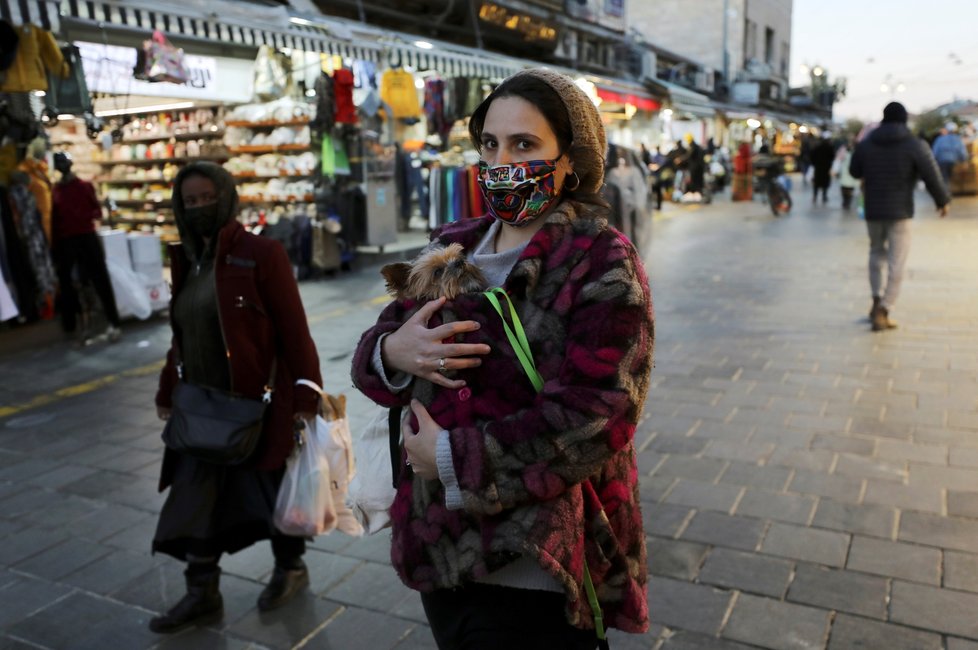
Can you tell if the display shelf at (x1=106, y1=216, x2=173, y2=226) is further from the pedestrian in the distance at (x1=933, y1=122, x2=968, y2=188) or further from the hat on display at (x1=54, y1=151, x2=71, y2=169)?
the pedestrian in the distance at (x1=933, y1=122, x2=968, y2=188)

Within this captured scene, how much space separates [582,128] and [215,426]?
6.43 ft

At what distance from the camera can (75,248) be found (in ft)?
27.8

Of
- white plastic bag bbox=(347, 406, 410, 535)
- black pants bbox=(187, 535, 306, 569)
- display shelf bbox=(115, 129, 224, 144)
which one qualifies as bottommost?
black pants bbox=(187, 535, 306, 569)

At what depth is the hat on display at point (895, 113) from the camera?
25.5 feet

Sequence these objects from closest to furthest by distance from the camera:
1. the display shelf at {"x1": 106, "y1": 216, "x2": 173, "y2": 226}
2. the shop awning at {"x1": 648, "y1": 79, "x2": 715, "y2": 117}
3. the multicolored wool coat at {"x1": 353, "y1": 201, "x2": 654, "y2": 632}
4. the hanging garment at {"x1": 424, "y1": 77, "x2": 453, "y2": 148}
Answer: the multicolored wool coat at {"x1": 353, "y1": 201, "x2": 654, "y2": 632}, the display shelf at {"x1": 106, "y1": 216, "x2": 173, "y2": 226}, the hanging garment at {"x1": 424, "y1": 77, "x2": 453, "y2": 148}, the shop awning at {"x1": 648, "y1": 79, "x2": 715, "y2": 117}

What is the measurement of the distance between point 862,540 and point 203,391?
9.23 feet

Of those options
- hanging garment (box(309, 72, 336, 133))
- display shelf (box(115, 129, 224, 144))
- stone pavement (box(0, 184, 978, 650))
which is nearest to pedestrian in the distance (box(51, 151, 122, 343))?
stone pavement (box(0, 184, 978, 650))

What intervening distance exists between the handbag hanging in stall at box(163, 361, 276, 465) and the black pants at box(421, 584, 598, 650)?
1.56 meters

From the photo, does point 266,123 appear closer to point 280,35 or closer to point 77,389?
point 280,35

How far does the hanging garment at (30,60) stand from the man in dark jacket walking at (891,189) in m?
7.50

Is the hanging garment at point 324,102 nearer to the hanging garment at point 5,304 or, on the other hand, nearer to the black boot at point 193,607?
the hanging garment at point 5,304

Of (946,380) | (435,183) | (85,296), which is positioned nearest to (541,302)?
(946,380)

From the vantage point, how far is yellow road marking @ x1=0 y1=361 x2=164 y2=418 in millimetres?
6270

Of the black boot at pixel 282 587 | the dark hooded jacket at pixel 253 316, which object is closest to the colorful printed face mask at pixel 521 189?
the dark hooded jacket at pixel 253 316
